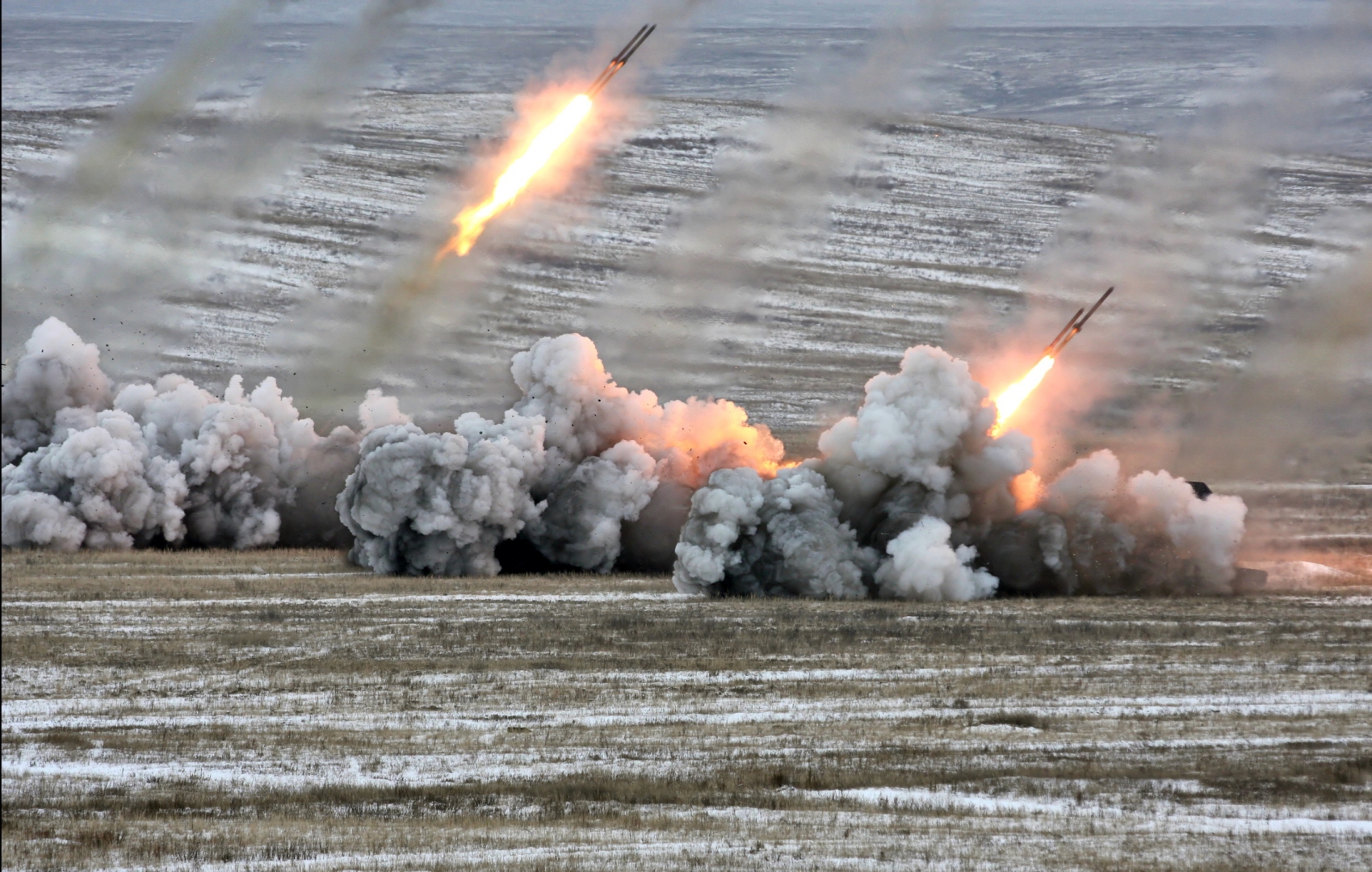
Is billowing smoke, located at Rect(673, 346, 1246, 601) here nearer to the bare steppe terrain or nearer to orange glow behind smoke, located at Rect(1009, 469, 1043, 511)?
orange glow behind smoke, located at Rect(1009, 469, 1043, 511)

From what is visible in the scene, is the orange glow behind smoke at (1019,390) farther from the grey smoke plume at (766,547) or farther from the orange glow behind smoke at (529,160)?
the orange glow behind smoke at (529,160)

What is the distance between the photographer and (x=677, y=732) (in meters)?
24.2

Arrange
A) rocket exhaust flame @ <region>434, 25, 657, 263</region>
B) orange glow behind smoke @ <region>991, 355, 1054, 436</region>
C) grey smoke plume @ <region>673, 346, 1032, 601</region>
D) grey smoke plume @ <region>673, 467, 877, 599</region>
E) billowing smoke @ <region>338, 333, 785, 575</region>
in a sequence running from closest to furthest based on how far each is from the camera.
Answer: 1. grey smoke plume @ <region>673, 346, 1032, 601</region>
2. grey smoke plume @ <region>673, 467, 877, 599</region>
3. billowing smoke @ <region>338, 333, 785, 575</region>
4. rocket exhaust flame @ <region>434, 25, 657, 263</region>
5. orange glow behind smoke @ <region>991, 355, 1054, 436</region>

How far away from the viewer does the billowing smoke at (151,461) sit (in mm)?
42312

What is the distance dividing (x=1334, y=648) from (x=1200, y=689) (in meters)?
4.85

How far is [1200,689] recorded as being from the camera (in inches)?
1057

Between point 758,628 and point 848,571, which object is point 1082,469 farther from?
point 758,628

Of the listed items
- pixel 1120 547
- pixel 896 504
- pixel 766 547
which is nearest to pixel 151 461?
pixel 766 547

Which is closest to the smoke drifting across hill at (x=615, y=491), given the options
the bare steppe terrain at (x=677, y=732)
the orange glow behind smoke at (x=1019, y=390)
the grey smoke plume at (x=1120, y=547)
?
the grey smoke plume at (x=1120, y=547)

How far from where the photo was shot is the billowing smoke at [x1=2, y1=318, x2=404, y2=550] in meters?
42.3

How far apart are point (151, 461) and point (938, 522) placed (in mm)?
19751

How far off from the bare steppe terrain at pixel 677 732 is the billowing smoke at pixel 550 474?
380 centimetres

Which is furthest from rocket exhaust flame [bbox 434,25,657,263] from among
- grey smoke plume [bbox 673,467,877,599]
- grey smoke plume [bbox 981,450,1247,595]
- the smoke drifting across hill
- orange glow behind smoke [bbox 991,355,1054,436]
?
grey smoke plume [bbox 981,450,1247,595]

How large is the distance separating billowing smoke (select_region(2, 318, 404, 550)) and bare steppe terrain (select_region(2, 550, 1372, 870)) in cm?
702
